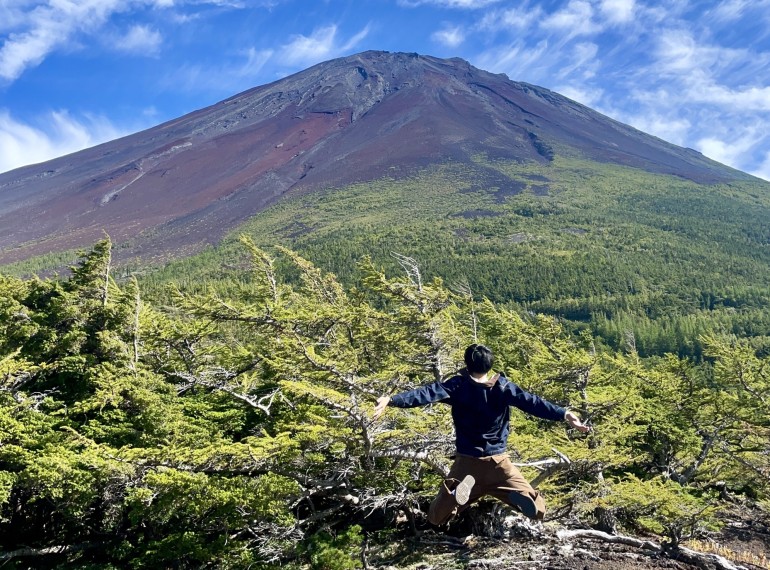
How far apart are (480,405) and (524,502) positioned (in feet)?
3.23

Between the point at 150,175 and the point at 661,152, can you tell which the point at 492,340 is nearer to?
the point at 150,175

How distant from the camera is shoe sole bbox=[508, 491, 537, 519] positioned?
14.6 feet

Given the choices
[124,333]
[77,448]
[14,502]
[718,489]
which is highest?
[124,333]

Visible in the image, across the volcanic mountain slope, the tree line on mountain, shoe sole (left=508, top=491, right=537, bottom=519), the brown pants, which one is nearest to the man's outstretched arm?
the brown pants

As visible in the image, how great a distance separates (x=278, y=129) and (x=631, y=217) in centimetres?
11250

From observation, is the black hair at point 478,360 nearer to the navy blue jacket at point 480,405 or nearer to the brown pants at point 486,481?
the navy blue jacket at point 480,405

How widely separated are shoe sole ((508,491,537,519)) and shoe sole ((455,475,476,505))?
40 centimetres

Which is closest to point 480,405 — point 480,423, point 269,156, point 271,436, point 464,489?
point 480,423

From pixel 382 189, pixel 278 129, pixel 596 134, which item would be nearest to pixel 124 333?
pixel 382 189

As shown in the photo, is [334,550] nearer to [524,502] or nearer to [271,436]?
[271,436]

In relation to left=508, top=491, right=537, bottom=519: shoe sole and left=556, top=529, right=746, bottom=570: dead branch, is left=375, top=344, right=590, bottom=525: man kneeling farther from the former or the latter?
left=556, top=529, right=746, bottom=570: dead branch

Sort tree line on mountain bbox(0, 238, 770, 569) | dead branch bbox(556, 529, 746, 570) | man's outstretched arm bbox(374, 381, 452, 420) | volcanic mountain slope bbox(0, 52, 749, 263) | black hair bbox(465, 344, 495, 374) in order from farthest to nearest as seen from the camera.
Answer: volcanic mountain slope bbox(0, 52, 749, 263), tree line on mountain bbox(0, 238, 770, 569), dead branch bbox(556, 529, 746, 570), black hair bbox(465, 344, 495, 374), man's outstretched arm bbox(374, 381, 452, 420)

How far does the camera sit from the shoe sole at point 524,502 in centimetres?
444

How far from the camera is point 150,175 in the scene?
153 metres
